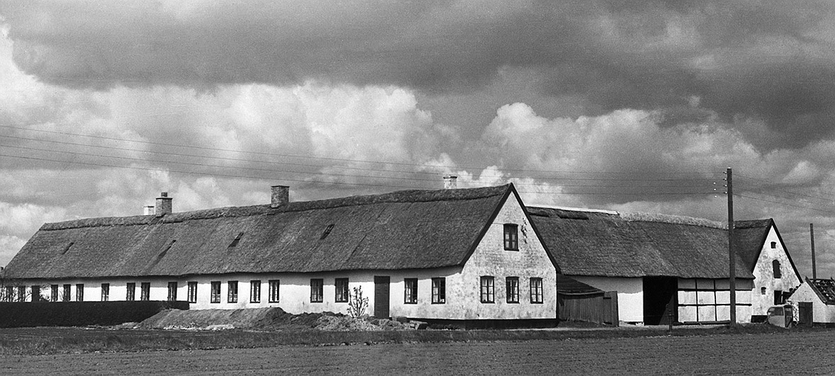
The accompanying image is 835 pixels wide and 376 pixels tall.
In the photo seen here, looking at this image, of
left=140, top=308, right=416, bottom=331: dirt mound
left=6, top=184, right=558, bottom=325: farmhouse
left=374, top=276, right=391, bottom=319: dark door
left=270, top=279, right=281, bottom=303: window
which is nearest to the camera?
left=140, top=308, right=416, bottom=331: dirt mound

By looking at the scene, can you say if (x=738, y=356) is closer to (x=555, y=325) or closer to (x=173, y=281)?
(x=555, y=325)

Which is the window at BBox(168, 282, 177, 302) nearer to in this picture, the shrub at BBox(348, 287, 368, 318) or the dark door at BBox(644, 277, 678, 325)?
the shrub at BBox(348, 287, 368, 318)

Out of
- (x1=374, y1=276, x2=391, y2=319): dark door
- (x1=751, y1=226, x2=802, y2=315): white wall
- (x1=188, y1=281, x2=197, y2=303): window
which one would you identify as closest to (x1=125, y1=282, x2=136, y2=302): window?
(x1=188, y1=281, x2=197, y2=303): window

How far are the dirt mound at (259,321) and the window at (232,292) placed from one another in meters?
2.19

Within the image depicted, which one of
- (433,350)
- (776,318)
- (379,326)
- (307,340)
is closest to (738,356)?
(433,350)

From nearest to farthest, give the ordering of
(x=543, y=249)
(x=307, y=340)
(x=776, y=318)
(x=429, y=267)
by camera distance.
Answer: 1. (x=307, y=340)
2. (x=429, y=267)
3. (x=543, y=249)
4. (x=776, y=318)

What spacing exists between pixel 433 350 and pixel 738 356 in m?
9.00

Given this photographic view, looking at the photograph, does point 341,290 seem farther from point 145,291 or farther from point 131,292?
point 131,292

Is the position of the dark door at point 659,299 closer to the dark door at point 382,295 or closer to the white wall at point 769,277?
the white wall at point 769,277

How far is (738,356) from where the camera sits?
104 feet

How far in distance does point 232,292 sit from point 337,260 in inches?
335

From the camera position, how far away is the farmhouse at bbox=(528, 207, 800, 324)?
5897 cm

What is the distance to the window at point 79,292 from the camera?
66.6m

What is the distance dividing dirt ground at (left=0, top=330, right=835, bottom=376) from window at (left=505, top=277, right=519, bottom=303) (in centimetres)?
1224
